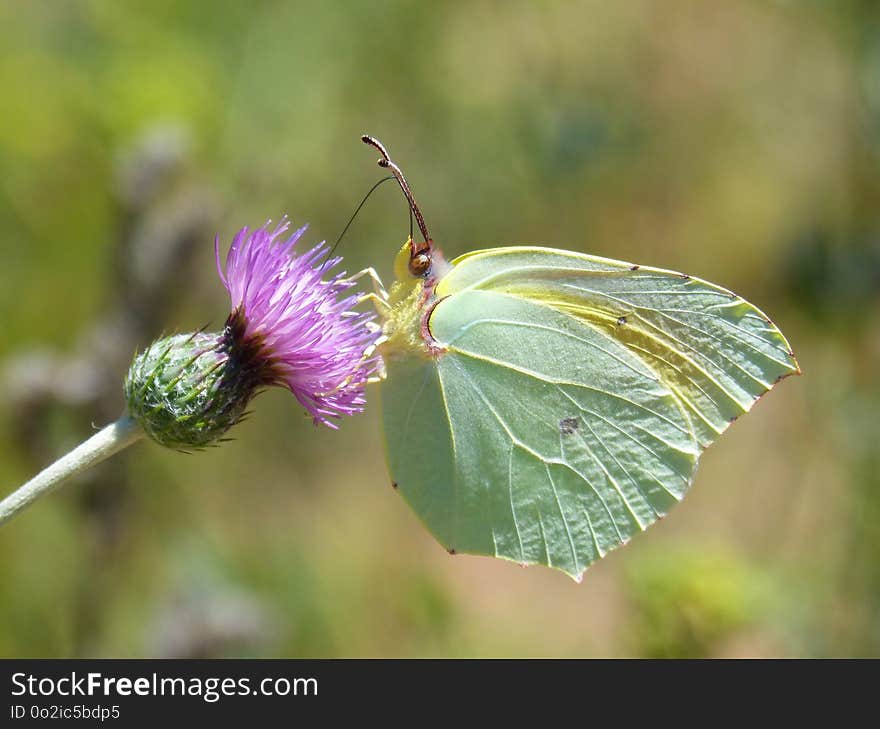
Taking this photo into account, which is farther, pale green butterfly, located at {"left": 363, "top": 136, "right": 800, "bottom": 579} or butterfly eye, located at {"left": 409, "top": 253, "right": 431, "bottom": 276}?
pale green butterfly, located at {"left": 363, "top": 136, "right": 800, "bottom": 579}

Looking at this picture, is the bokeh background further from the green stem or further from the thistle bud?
the green stem

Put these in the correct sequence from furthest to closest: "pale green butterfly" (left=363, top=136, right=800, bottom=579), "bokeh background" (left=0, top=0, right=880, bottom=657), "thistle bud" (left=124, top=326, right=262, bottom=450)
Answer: "bokeh background" (left=0, top=0, right=880, bottom=657)
"pale green butterfly" (left=363, top=136, right=800, bottom=579)
"thistle bud" (left=124, top=326, right=262, bottom=450)

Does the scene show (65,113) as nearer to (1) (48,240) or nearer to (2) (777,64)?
(1) (48,240)

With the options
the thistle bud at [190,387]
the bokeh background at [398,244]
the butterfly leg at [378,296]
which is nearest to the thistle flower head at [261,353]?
the thistle bud at [190,387]

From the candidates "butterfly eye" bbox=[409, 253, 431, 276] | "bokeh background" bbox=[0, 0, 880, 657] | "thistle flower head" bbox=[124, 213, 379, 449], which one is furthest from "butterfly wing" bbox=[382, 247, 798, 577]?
"bokeh background" bbox=[0, 0, 880, 657]

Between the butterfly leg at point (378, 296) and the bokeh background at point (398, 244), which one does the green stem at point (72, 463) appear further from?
the bokeh background at point (398, 244)

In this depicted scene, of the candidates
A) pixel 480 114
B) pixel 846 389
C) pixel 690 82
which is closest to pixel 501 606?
pixel 846 389
